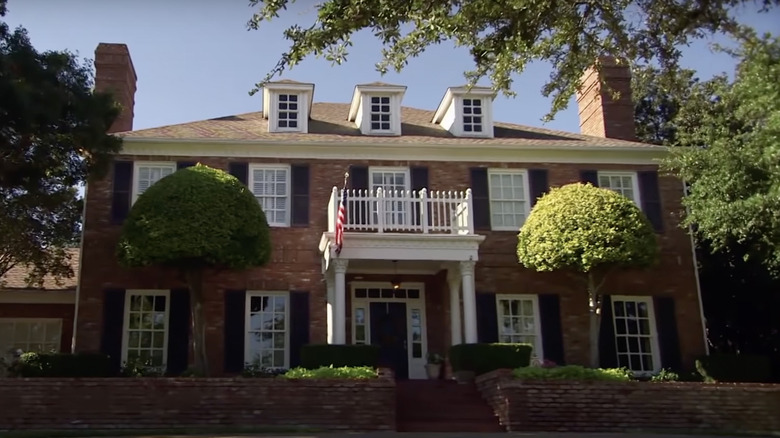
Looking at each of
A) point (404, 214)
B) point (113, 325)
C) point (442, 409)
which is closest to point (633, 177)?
point (404, 214)

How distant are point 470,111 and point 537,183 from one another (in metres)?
2.85

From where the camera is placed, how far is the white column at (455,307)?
18.6 metres

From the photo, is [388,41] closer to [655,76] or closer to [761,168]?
[655,76]

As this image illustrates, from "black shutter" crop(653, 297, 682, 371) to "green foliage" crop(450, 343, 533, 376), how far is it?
4.19 metres

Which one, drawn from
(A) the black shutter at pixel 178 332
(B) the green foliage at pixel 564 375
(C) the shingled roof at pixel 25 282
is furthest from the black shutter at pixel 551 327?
(C) the shingled roof at pixel 25 282

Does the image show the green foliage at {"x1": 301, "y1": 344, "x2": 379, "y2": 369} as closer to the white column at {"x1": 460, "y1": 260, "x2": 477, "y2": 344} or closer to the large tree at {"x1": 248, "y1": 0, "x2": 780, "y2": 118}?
the white column at {"x1": 460, "y1": 260, "x2": 477, "y2": 344}

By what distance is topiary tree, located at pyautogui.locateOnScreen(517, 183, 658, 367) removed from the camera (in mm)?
18172

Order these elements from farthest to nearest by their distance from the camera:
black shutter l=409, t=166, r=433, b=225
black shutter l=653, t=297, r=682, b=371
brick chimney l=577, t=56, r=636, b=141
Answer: brick chimney l=577, t=56, r=636, b=141, black shutter l=409, t=166, r=433, b=225, black shutter l=653, t=297, r=682, b=371

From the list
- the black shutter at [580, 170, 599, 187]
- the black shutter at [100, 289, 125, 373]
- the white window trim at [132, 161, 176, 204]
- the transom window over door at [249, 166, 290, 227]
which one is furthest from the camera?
the black shutter at [580, 170, 599, 187]

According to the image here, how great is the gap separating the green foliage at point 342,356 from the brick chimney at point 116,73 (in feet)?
29.5

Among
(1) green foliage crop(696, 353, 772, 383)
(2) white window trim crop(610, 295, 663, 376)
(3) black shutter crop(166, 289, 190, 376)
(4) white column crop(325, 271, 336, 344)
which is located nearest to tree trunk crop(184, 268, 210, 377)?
(3) black shutter crop(166, 289, 190, 376)

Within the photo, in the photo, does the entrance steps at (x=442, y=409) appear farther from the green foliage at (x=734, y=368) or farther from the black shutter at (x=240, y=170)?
the black shutter at (x=240, y=170)

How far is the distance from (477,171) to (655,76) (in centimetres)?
941

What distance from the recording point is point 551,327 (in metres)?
19.4
